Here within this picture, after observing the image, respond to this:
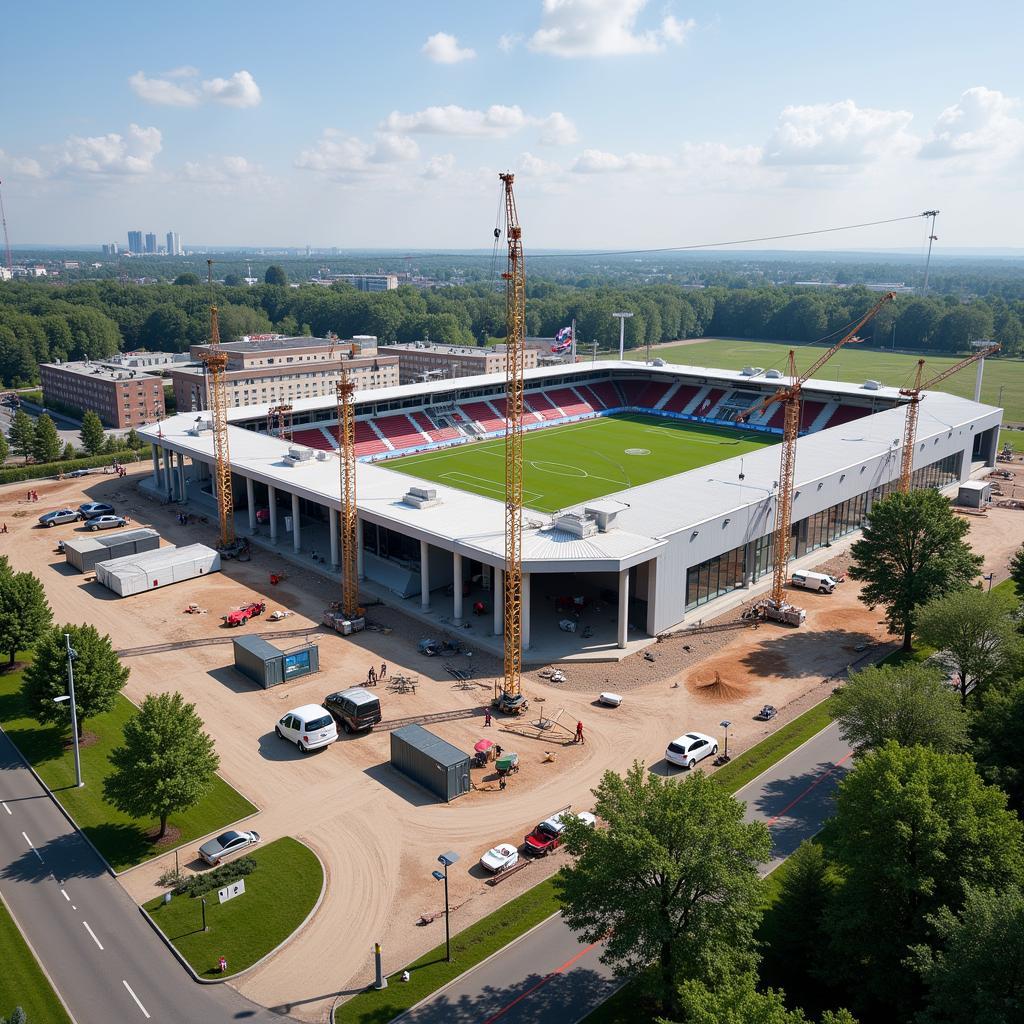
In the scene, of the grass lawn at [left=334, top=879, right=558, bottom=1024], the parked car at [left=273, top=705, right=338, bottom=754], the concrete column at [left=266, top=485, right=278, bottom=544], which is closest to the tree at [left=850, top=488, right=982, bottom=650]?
the grass lawn at [left=334, top=879, right=558, bottom=1024]

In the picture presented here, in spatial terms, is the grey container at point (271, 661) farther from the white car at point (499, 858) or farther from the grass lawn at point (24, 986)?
the grass lawn at point (24, 986)

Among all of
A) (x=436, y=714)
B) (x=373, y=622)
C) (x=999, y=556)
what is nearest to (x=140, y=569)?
(x=373, y=622)

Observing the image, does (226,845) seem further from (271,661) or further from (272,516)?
(272,516)

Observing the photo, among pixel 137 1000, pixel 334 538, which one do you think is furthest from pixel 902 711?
pixel 334 538

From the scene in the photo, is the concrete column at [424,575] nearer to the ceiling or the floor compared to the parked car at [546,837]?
nearer to the ceiling

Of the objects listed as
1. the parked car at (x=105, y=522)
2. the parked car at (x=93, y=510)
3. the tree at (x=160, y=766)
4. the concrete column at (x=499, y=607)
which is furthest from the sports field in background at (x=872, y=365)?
the tree at (x=160, y=766)

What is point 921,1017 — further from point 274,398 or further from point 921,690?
point 274,398
